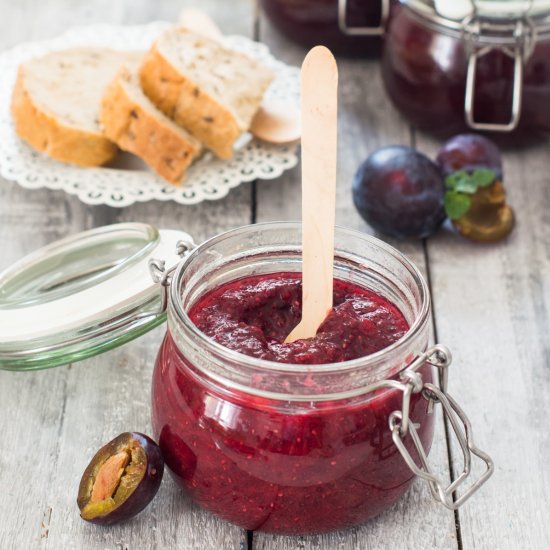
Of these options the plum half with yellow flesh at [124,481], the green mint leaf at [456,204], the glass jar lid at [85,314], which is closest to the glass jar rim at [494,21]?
the green mint leaf at [456,204]

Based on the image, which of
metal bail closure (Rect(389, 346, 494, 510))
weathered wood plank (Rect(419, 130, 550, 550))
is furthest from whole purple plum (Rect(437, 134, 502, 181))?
metal bail closure (Rect(389, 346, 494, 510))

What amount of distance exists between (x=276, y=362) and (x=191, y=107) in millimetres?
923

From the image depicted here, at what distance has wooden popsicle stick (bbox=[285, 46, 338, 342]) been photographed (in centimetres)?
114

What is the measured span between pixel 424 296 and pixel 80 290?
50cm

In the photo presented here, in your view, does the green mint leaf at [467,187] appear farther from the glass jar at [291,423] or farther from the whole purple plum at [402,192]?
the glass jar at [291,423]

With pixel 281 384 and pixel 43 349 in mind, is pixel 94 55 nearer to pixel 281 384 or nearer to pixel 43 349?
pixel 43 349

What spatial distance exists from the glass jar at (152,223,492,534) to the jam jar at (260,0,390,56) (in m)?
1.15

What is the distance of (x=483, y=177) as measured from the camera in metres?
1.83

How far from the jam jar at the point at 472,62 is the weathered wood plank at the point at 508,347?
0.15m

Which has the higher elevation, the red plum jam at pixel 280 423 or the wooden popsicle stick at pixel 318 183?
the wooden popsicle stick at pixel 318 183

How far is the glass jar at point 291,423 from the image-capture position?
113 cm

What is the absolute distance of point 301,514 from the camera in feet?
3.93

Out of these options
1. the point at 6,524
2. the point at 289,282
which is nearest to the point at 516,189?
the point at 289,282

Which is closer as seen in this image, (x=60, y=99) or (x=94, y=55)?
(x=60, y=99)
